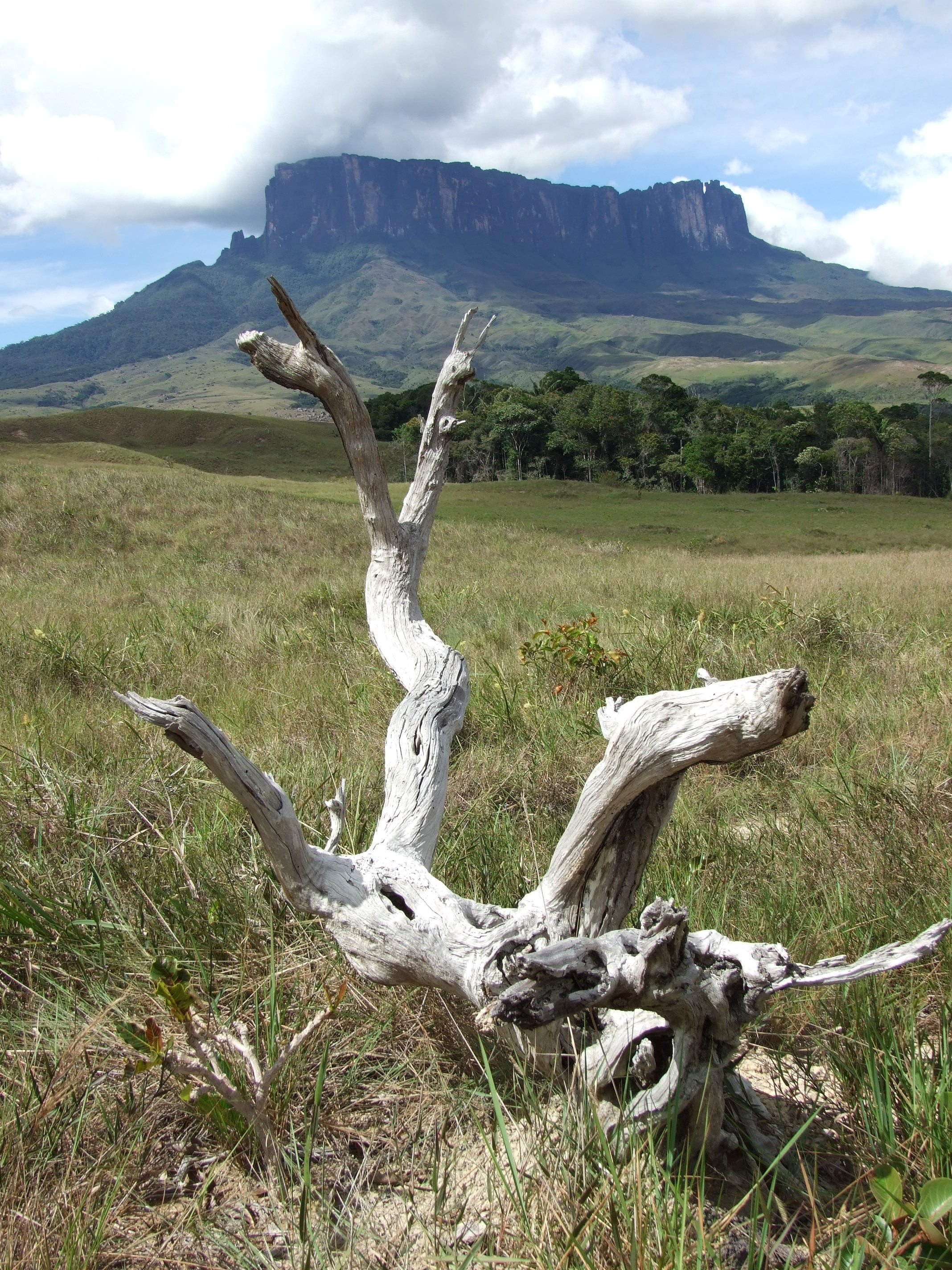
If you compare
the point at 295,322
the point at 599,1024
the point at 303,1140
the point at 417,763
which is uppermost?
the point at 295,322

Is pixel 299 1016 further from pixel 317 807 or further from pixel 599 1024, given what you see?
pixel 317 807

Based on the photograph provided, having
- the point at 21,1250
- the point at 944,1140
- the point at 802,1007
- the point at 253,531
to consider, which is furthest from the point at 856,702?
the point at 253,531

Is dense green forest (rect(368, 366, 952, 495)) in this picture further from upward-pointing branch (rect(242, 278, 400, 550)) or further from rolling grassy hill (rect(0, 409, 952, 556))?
upward-pointing branch (rect(242, 278, 400, 550))

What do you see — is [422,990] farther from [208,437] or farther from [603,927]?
[208,437]

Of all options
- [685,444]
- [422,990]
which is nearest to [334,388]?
[422,990]

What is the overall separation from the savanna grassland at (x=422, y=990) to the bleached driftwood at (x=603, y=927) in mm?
167

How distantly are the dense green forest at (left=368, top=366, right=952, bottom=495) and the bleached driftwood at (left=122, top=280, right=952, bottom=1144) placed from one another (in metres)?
65.8

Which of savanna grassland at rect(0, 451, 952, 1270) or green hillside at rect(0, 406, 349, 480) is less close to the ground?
green hillside at rect(0, 406, 349, 480)

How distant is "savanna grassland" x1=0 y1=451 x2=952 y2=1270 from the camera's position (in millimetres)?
1585

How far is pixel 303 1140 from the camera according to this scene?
6.24 ft

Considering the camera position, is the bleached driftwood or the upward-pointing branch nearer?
the bleached driftwood

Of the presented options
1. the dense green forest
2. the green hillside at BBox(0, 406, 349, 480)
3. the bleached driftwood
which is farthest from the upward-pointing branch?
the dense green forest

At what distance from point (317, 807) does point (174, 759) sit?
3.17ft

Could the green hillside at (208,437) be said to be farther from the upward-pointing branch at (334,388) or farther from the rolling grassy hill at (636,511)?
the upward-pointing branch at (334,388)
